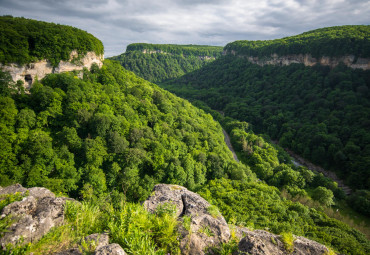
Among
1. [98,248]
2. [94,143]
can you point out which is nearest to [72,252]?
[98,248]

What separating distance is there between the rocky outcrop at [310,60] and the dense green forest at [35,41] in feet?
344

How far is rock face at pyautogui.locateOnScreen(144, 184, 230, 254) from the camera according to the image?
708cm

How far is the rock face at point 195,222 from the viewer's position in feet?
23.2

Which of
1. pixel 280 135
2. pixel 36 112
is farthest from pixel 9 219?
pixel 280 135

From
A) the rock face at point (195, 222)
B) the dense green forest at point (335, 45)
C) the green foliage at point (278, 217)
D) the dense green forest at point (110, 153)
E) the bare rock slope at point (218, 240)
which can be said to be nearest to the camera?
the bare rock slope at point (218, 240)

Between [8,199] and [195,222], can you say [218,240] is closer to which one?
[195,222]

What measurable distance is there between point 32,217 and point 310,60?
402 ft

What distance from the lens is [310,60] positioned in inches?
3851

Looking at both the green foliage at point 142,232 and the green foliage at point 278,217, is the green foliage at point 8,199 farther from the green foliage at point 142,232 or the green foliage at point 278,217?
the green foliage at point 278,217

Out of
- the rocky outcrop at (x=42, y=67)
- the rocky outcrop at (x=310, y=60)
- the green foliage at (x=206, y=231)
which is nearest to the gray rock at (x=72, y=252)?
the green foliage at (x=206, y=231)

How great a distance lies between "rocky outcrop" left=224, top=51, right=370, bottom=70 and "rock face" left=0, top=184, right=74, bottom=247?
112 meters

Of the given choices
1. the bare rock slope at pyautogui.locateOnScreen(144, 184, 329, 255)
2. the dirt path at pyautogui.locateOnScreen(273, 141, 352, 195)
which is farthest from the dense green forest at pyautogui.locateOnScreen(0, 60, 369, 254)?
the dirt path at pyautogui.locateOnScreen(273, 141, 352, 195)

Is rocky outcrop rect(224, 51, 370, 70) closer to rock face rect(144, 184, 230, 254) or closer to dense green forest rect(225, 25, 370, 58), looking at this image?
dense green forest rect(225, 25, 370, 58)

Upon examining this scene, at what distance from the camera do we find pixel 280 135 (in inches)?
3054
